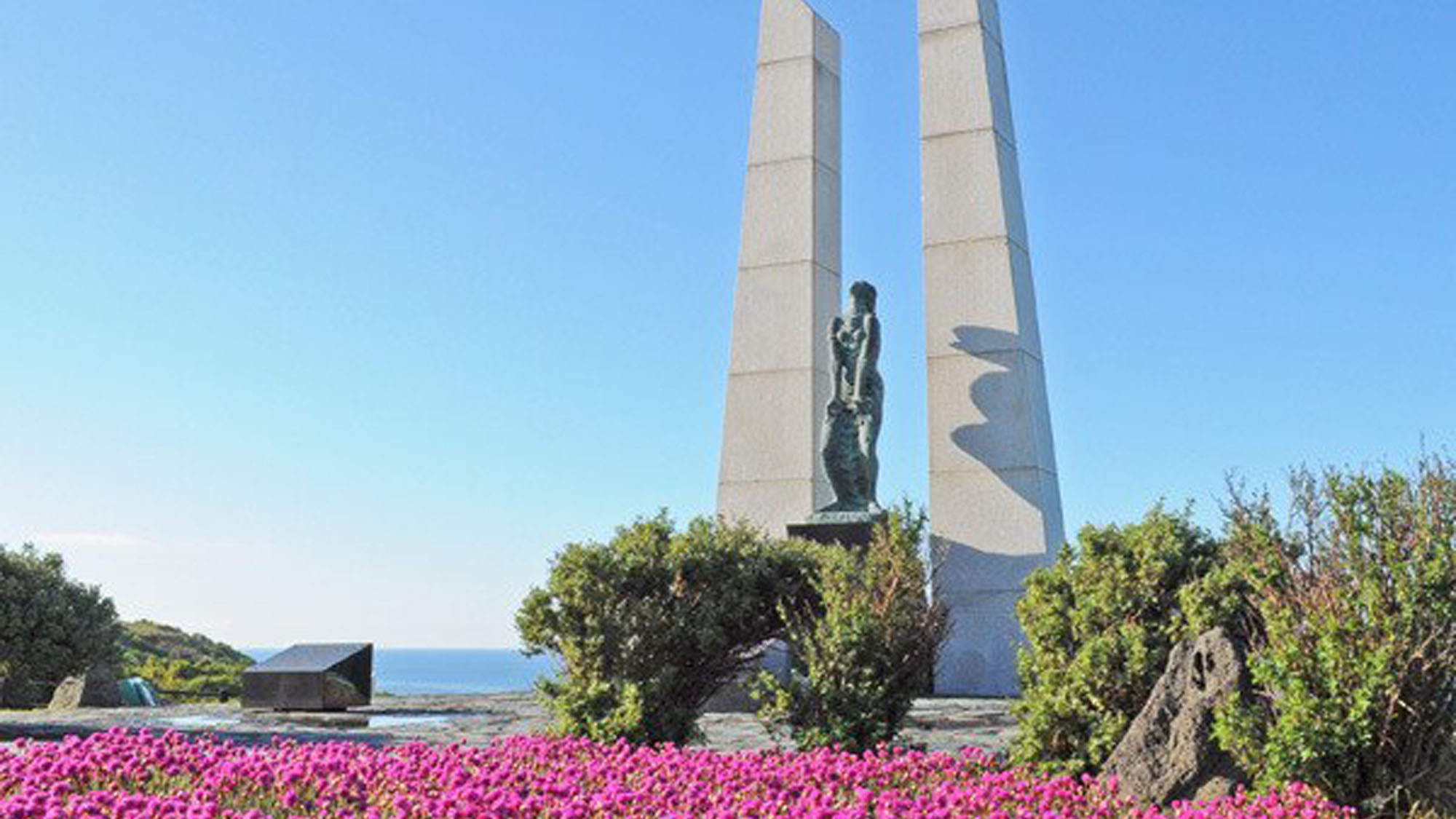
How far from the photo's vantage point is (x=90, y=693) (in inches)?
661

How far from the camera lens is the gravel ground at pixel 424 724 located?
11109mm

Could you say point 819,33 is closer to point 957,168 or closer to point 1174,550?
point 957,168

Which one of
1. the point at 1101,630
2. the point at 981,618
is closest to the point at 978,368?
the point at 981,618

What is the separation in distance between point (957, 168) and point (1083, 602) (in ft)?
35.5

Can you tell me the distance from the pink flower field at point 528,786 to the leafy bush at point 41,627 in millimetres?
11678

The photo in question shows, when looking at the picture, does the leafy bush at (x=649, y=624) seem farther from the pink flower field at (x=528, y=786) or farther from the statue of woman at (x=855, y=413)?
the statue of woman at (x=855, y=413)

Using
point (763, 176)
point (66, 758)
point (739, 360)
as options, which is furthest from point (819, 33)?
point (66, 758)

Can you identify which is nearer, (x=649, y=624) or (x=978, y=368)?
(x=649, y=624)

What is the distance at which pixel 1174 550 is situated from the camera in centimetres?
854

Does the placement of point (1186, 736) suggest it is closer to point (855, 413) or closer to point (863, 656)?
point (863, 656)

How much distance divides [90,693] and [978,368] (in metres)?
12.1

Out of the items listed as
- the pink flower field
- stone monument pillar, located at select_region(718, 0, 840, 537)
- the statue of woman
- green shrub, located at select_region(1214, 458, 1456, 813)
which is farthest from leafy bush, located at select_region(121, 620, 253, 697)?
green shrub, located at select_region(1214, 458, 1456, 813)

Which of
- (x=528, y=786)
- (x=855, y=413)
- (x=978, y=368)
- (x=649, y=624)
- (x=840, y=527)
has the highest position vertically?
(x=978, y=368)

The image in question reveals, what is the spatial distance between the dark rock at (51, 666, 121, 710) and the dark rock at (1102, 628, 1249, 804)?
45.0 ft
